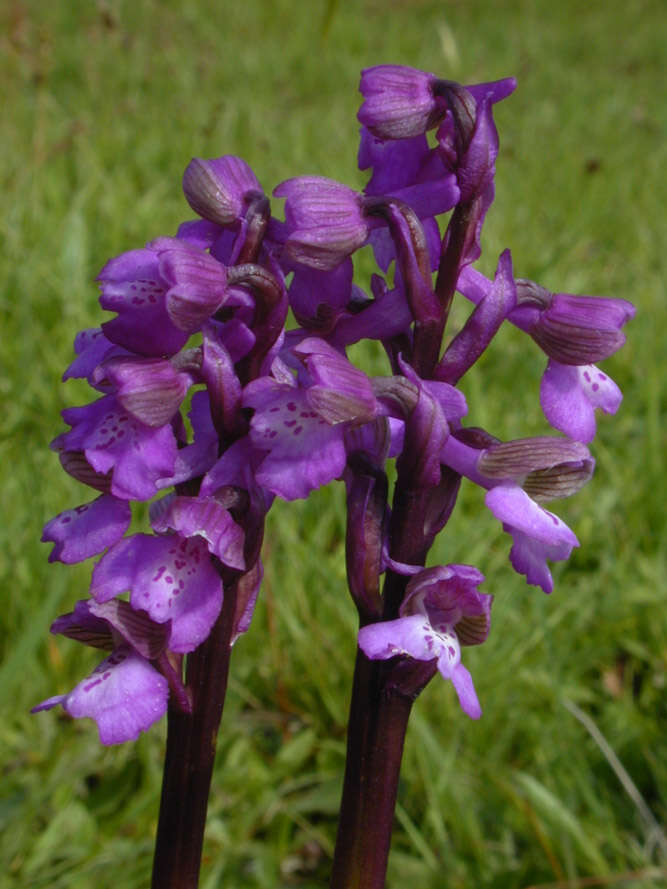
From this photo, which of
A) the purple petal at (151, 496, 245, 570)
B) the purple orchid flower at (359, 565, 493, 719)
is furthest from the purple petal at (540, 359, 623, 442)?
the purple petal at (151, 496, 245, 570)

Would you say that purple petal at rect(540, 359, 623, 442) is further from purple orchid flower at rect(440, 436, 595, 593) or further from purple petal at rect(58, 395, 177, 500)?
purple petal at rect(58, 395, 177, 500)

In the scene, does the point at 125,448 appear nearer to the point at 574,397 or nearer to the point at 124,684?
the point at 124,684

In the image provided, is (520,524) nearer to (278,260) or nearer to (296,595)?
(278,260)

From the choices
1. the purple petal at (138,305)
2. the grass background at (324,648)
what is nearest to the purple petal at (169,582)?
the purple petal at (138,305)

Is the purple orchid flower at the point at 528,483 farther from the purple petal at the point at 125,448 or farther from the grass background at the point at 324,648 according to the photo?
the grass background at the point at 324,648

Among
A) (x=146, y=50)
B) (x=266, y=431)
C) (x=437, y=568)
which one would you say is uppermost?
(x=266, y=431)

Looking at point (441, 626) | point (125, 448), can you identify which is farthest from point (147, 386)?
point (441, 626)

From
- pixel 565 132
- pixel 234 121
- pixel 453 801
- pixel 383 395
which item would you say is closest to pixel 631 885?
pixel 453 801

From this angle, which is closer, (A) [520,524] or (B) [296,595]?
(A) [520,524]
